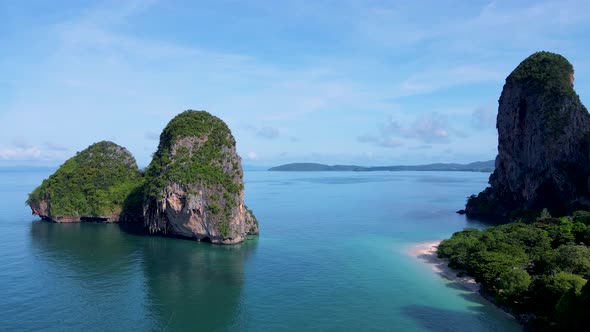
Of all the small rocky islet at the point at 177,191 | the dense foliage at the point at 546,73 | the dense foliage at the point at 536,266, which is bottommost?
the dense foliage at the point at 536,266

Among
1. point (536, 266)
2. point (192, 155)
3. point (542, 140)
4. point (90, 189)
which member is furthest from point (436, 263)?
point (90, 189)

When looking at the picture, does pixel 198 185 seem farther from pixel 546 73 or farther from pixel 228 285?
pixel 546 73

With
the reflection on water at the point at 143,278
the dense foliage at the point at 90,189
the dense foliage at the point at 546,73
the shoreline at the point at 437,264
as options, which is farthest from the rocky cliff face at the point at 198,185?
the dense foliage at the point at 546,73

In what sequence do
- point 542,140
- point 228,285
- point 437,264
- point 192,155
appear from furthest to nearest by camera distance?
point 542,140
point 192,155
point 437,264
point 228,285

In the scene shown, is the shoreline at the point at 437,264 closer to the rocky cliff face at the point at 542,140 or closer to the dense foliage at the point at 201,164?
the dense foliage at the point at 201,164

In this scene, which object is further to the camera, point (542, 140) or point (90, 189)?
point (90, 189)

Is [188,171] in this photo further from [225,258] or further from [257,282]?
[257,282]
